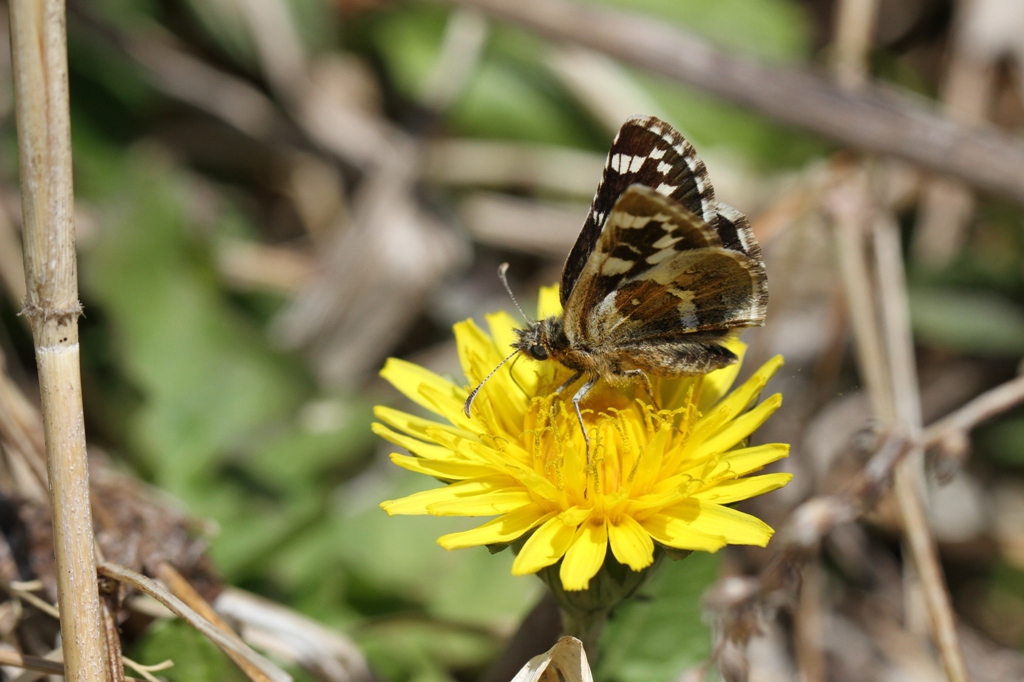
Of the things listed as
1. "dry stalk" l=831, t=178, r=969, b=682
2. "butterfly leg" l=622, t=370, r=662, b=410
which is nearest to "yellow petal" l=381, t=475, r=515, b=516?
"butterfly leg" l=622, t=370, r=662, b=410

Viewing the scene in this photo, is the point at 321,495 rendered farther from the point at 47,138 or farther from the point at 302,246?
Answer: the point at 302,246

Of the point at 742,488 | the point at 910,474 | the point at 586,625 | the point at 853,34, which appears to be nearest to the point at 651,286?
the point at 742,488

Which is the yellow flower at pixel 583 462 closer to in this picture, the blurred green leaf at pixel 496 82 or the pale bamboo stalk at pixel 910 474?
the pale bamboo stalk at pixel 910 474

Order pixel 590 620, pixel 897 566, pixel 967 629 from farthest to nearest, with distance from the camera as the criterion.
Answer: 1. pixel 897 566
2. pixel 967 629
3. pixel 590 620

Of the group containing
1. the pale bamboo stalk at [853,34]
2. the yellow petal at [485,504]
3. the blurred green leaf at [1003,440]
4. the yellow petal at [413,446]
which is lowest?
the yellow petal at [485,504]

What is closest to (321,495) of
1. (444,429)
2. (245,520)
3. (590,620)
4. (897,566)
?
(245,520)

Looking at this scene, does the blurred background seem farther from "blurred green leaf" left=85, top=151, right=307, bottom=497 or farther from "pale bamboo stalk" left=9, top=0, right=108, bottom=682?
"pale bamboo stalk" left=9, top=0, right=108, bottom=682

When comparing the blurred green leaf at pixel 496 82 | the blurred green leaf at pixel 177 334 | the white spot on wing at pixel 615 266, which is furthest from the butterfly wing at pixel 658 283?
the blurred green leaf at pixel 496 82
